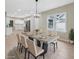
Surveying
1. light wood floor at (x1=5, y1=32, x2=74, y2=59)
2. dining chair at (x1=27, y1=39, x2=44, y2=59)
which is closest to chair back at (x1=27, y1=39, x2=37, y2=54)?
dining chair at (x1=27, y1=39, x2=44, y2=59)

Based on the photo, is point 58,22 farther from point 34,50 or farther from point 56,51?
point 34,50

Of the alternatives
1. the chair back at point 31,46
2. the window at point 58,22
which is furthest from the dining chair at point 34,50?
the window at point 58,22

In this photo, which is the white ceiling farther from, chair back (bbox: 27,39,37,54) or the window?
chair back (bbox: 27,39,37,54)

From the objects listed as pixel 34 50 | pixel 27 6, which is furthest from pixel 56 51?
pixel 27 6

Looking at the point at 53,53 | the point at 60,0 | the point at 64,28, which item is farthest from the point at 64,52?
the point at 60,0

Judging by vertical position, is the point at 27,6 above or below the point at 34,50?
above

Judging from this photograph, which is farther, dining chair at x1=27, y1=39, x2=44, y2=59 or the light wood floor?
dining chair at x1=27, y1=39, x2=44, y2=59

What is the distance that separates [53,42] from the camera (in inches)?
79.9

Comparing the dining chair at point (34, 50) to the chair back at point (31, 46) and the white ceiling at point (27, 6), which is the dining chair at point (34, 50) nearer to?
the chair back at point (31, 46)

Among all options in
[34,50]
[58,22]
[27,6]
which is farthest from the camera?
[27,6]

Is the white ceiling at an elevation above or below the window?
above

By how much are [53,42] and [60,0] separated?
78 cm

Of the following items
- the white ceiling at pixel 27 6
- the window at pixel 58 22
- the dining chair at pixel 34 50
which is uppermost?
the white ceiling at pixel 27 6
